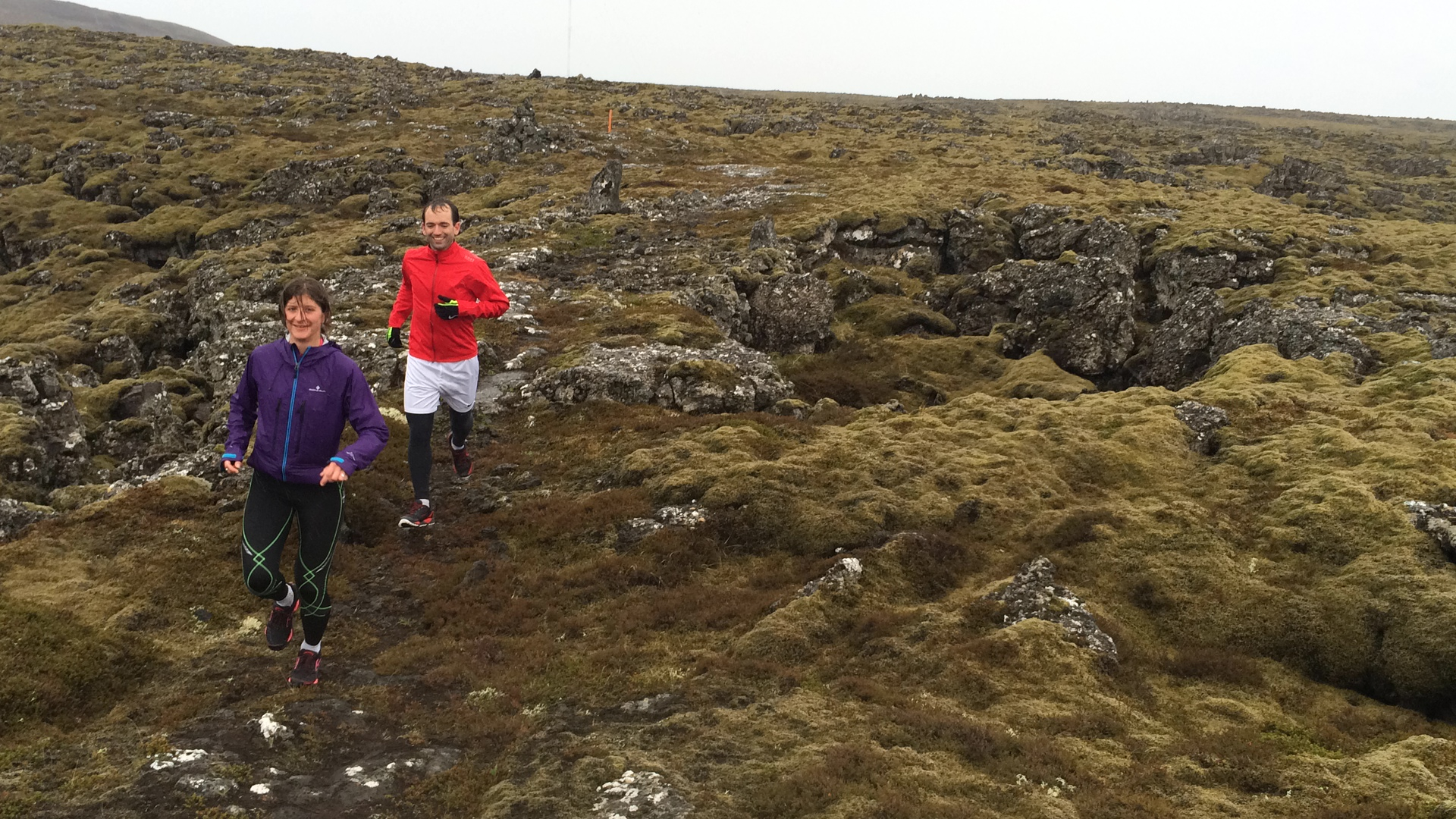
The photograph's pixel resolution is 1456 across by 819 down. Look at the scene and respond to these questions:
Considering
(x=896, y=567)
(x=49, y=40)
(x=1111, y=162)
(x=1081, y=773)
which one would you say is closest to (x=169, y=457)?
(x=896, y=567)

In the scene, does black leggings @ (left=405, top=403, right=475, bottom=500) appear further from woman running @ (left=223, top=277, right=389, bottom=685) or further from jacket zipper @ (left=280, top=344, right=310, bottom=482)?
jacket zipper @ (left=280, top=344, right=310, bottom=482)

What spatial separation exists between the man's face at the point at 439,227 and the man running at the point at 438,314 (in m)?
0.01

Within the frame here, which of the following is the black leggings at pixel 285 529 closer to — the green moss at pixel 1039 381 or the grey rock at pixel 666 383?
the grey rock at pixel 666 383

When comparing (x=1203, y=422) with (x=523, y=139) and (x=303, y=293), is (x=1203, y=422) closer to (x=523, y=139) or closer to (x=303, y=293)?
(x=303, y=293)

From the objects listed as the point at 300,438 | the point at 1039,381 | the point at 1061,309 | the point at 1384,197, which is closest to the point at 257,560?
the point at 300,438

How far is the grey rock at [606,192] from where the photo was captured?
4906 centimetres

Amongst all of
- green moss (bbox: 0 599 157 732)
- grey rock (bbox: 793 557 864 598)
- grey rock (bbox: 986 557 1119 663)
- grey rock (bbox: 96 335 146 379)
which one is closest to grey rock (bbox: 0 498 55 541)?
green moss (bbox: 0 599 157 732)

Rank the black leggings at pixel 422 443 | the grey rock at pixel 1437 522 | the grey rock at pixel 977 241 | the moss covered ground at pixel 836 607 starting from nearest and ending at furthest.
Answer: the moss covered ground at pixel 836 607 < the grey rock at pixel 1437 522 < the black leggings at pixel 422 443 < the grey rock at pixel 977 241

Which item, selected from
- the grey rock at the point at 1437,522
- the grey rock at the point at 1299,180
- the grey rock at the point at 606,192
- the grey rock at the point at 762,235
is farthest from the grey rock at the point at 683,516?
the grey rock at the point at 1299,180

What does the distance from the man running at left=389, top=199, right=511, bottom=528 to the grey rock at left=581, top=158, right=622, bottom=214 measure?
36569mm

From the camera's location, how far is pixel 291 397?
8.99 metres

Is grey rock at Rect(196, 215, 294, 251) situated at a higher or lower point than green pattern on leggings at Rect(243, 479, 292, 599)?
higher

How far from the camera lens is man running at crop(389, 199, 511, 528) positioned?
525 inches

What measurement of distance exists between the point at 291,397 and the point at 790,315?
27387 mm
